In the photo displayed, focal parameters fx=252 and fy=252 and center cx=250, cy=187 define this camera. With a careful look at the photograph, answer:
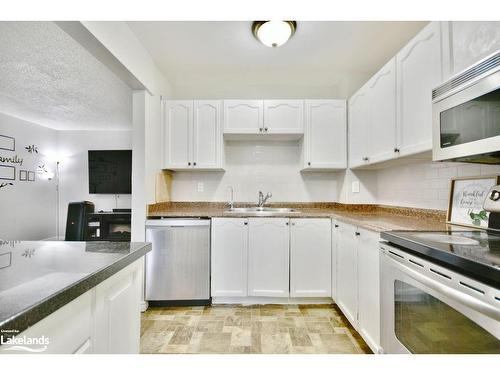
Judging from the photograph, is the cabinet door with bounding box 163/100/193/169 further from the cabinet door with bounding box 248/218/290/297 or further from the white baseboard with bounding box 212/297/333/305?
the white baseboard with bounding box 212/297/333/305

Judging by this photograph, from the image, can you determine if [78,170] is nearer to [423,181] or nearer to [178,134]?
[178,134]

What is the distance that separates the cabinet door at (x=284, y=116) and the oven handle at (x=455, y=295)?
190 centimetres

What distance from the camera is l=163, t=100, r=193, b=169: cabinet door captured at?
280 cm

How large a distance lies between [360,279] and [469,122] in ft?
3.80

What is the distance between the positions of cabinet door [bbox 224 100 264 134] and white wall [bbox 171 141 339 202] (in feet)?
1.20

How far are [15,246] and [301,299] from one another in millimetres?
2220

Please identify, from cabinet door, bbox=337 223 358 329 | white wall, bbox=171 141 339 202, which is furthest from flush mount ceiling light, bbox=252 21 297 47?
cabinet door, bbox=337 223 358 329

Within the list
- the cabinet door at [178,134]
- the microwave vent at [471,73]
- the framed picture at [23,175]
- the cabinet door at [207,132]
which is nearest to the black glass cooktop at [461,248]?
the microwave vent at [471,73]

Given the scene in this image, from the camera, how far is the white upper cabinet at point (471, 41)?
1.09 metres

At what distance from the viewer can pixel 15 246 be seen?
0.92 meters

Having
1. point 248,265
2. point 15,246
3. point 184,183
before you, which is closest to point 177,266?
point 248,265

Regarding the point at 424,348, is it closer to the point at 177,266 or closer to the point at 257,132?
the point at 177,266

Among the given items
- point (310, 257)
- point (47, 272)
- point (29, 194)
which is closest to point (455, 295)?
point (47, 272)

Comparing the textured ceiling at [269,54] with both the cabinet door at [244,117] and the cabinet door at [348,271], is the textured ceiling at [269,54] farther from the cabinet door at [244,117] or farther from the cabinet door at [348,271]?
the cabinet door at [348,271]
